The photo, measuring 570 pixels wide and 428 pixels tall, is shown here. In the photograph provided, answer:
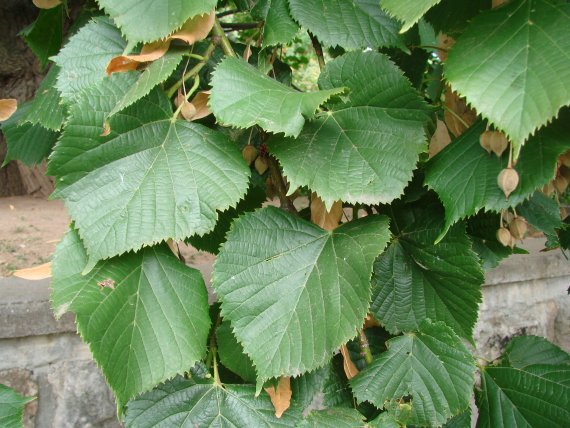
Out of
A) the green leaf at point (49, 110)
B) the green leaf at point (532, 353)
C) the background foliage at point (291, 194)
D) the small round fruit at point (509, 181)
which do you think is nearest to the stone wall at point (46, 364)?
the background foliage at point (291, 194)

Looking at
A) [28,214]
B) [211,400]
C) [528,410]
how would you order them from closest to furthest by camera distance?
[211,400]
[528,410]
[28,214]

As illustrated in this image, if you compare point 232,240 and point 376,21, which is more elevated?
point 376,21

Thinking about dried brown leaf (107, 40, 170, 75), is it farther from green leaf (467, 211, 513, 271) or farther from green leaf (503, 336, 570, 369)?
green leaf (503, 336, 570, 369)

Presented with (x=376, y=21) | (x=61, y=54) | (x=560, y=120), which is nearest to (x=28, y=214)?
(x=61, y=54)

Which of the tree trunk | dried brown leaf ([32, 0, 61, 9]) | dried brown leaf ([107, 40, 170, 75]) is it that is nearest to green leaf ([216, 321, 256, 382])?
dried brown leaf ([107, 40, 170, 75])

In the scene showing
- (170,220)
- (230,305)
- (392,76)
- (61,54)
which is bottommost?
(230,305)

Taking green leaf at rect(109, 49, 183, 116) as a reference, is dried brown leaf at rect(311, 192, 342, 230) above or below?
below

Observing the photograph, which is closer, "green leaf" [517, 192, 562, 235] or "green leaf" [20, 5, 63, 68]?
"green leaf" [517, 192, 562, 235]

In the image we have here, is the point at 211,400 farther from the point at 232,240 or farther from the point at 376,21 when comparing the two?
the point at 376,21

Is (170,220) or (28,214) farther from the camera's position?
(28,214)
